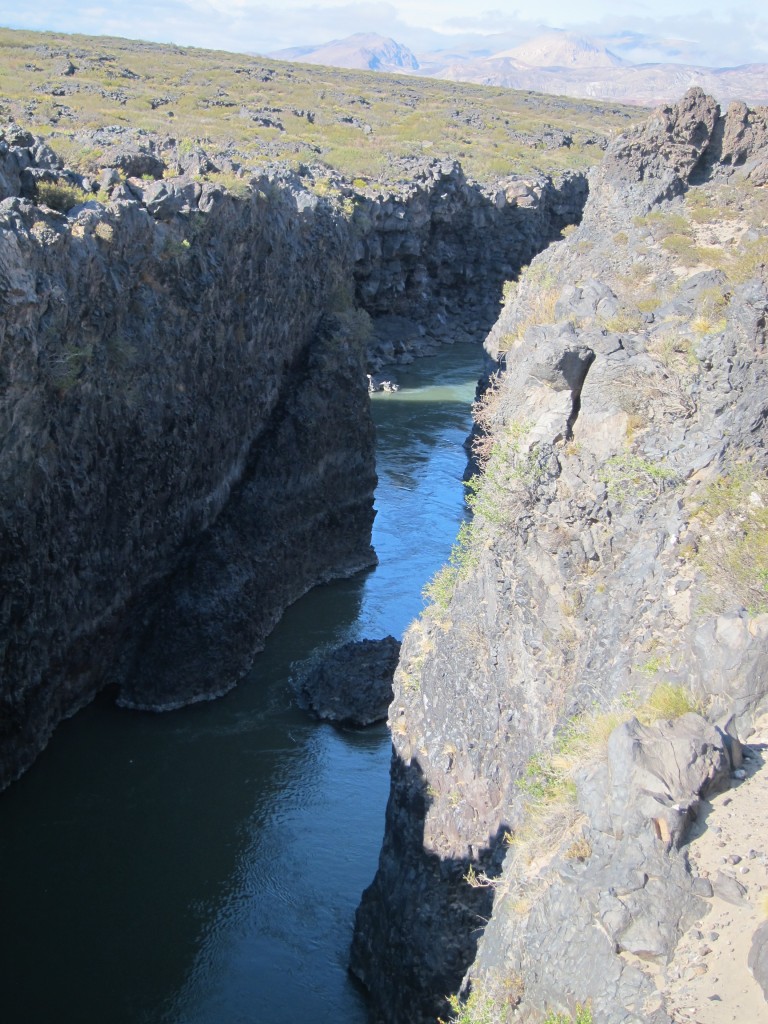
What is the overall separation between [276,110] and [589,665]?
7710 cm

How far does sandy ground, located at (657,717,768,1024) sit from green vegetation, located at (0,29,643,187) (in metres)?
27.7

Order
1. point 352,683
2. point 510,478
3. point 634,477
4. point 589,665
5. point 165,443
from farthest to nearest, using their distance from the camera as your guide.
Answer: point 352,683 → point 165,443 → point 510,478 → point 634,477 → point 589,665

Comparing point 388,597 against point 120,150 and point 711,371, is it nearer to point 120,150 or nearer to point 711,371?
point 120,150

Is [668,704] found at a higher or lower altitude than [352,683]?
higher

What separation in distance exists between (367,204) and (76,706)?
40.6m

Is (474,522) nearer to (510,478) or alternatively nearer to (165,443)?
(510,478)

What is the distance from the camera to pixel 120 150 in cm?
3112

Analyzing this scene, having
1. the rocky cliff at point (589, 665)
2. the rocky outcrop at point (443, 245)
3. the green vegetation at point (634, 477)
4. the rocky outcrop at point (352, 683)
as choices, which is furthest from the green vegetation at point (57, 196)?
the rocky outcrop at point (443, 245)

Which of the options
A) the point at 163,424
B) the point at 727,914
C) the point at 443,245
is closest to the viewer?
the point at 727,914

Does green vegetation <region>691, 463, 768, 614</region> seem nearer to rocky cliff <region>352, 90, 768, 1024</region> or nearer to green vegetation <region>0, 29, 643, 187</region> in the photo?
rocky cliff <region>352, 90, 768, 1024</region>

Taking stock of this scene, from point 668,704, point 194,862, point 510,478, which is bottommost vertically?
point 194,862

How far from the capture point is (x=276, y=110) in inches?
3226

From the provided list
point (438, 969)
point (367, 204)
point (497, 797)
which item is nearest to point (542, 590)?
point (497, 797)

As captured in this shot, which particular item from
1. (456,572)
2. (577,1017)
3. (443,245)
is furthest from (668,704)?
(443,245)
